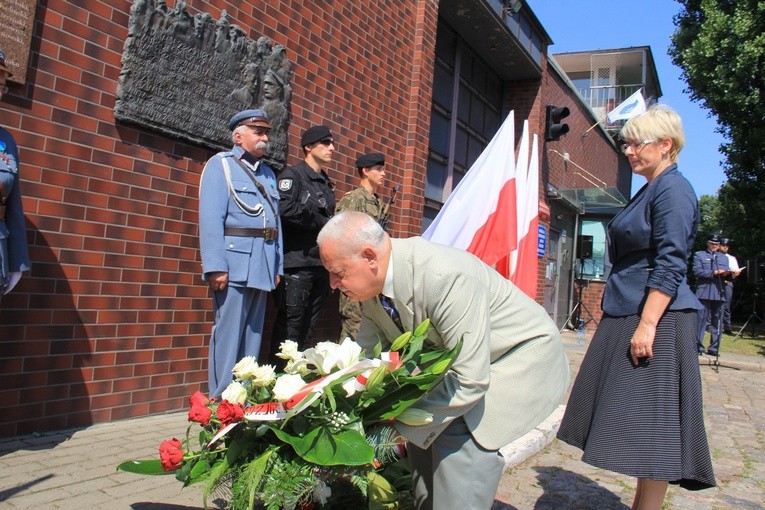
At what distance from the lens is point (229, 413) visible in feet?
6.38

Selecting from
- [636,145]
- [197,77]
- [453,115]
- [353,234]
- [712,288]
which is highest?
[453,115]

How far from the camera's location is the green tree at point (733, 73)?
45.7 ft

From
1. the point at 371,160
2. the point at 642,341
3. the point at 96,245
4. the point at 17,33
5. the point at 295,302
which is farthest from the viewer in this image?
the point at 371,160

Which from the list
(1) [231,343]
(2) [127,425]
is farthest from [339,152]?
(2) [127,425]

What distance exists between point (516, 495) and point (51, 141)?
3.10 meters

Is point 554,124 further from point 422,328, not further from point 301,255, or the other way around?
point 422,328

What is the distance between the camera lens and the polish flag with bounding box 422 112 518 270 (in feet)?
17.6

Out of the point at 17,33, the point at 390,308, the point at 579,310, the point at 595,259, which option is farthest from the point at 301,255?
the point at 595,259

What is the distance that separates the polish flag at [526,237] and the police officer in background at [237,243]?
8.95 feet

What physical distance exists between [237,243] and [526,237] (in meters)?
3.27

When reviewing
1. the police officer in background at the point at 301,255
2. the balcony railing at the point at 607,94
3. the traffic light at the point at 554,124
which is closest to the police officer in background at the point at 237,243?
the police officer in background at the point at 301,255

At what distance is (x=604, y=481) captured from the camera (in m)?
3.72

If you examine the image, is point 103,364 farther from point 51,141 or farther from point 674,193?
point 674,193

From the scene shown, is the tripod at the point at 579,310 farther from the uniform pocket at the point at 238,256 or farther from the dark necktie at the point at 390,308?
the dark necktie at the point at 390,308
